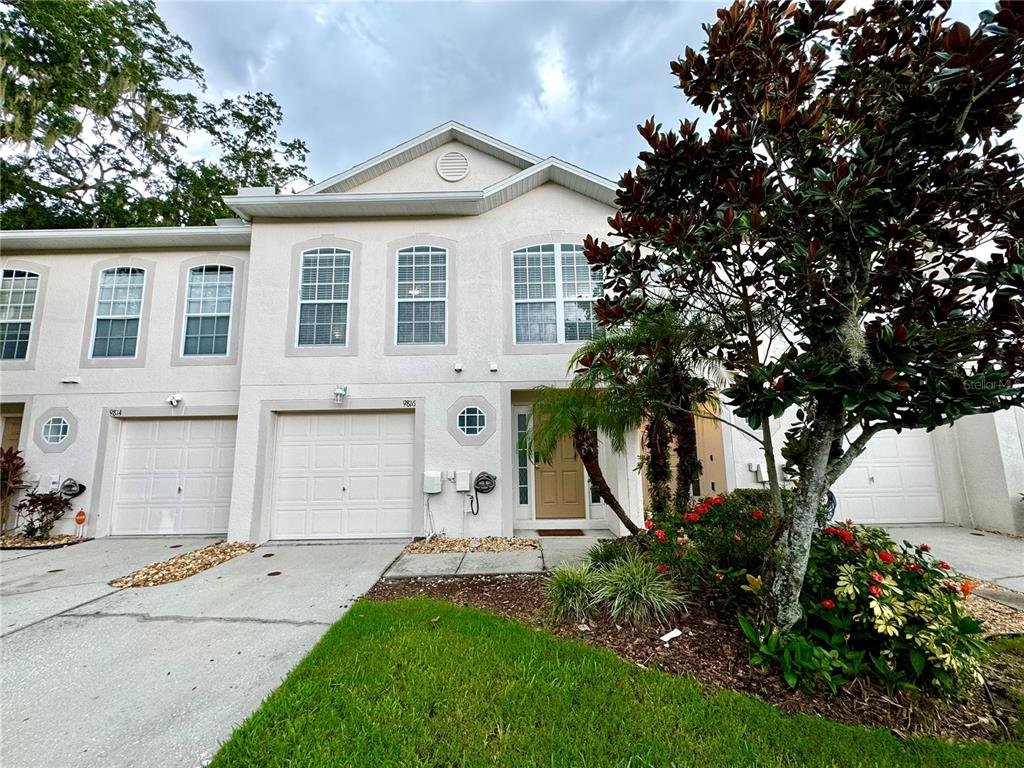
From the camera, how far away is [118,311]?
8.15 meters

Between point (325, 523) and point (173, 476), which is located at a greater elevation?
point (173, 476)

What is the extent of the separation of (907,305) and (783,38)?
7.07 ft

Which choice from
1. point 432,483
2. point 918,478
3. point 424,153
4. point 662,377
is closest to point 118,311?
point 424,153

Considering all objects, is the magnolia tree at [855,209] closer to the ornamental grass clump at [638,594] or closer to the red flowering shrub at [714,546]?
the red flowering shrub at [714,546]

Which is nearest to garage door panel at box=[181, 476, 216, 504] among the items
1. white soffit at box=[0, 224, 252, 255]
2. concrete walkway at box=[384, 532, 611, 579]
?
concrete walkway at box=[384, 532, 611, 579]

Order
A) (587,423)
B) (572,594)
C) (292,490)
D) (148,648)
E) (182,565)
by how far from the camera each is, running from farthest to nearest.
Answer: (292,490), (182,565), (587,423), (572,594), (148,648)

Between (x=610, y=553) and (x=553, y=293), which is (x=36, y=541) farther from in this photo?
(x=553, y=293)

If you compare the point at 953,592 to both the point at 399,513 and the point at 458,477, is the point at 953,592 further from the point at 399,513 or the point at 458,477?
the point at 399,513

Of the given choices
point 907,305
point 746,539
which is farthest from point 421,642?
point 907,305

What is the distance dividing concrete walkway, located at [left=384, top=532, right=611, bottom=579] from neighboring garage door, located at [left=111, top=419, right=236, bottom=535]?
14.3 feet

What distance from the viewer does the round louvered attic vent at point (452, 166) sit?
28.8 feet

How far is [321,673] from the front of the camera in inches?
118

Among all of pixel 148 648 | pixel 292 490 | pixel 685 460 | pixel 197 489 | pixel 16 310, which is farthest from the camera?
pixel 16 310

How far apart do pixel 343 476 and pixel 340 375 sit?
5.97 ft
